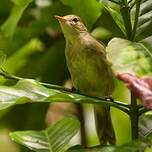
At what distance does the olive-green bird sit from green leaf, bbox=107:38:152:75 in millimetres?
337

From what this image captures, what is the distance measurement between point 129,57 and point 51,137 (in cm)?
36

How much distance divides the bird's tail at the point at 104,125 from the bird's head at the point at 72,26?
0.24 m

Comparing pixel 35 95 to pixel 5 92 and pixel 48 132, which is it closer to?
pixel 5 92

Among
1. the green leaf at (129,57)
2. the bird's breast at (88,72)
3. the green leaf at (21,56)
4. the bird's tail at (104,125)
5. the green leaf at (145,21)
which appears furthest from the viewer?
the green leaf at (21,56)

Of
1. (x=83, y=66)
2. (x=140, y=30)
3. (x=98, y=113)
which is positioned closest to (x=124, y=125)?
(x=98, y=113)

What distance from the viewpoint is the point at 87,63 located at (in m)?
1.37

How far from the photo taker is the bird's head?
4.86 ft

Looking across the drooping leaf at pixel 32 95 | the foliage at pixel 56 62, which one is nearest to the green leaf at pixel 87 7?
the foliage at pixel 56 62

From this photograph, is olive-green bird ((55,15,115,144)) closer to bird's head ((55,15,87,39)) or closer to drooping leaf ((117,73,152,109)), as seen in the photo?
bird's head ((55,15,87,39))

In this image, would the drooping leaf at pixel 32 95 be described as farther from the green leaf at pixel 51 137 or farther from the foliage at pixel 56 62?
the green leaf at pixel 51 137

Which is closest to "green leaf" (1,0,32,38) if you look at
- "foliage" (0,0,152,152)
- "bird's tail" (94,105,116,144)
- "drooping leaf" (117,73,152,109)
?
"foliage" (0,0,152,152)

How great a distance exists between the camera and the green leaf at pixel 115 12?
106 centimetres

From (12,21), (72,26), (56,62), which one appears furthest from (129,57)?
(56,62)

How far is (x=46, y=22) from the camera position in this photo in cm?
191
